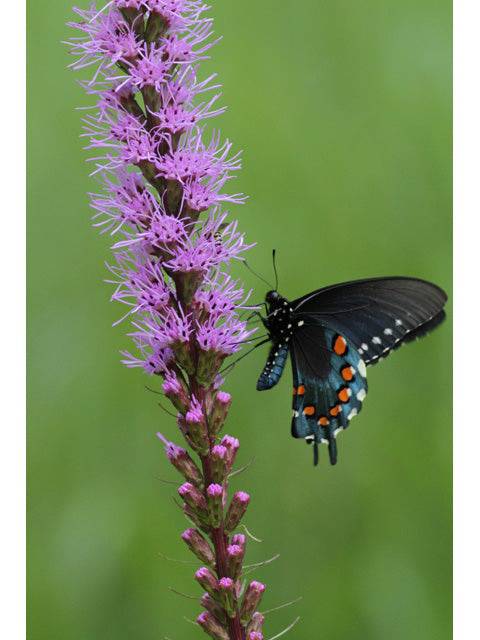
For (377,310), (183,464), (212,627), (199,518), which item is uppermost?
(377,310)

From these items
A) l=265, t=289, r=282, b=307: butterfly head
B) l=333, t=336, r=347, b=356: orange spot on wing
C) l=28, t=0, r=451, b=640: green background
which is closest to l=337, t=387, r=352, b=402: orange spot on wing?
l=333, t=336, r=347, b=356: orange spot on wing

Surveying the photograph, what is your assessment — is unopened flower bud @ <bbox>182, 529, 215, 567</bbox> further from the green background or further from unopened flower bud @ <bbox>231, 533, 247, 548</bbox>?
the green background

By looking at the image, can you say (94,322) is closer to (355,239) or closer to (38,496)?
(38,496)

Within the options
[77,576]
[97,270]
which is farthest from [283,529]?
[97,270]

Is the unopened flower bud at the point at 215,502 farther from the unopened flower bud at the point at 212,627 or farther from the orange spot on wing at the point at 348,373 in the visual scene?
the orange spot on wing at the point at 348,373

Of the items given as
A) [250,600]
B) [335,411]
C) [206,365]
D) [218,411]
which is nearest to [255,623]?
[250,600]

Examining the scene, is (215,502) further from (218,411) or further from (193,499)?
(218,411)

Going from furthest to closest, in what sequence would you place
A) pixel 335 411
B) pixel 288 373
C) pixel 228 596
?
pixel 288 373 < pixel 335 411 < pixel 228 596
